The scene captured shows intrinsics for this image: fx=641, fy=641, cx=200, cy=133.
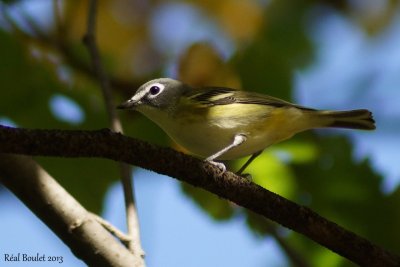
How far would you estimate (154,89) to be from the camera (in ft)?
13.9

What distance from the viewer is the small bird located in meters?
3.84

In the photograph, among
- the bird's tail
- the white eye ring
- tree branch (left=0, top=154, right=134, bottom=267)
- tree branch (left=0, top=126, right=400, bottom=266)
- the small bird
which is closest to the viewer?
tree branch (left=0, top=126, right=400, bottom=266)

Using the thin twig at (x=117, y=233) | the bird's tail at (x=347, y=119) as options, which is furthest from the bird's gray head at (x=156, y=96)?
the thin twig at (x=117, y=233)

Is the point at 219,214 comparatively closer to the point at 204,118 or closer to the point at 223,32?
the point at 204,118

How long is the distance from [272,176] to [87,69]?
1.36 metres

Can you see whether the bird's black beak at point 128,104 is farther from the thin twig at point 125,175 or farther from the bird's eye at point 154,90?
the thin twig at point 125,175

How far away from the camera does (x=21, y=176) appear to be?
2662mm

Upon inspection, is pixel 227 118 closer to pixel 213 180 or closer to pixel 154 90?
pixel 154 90

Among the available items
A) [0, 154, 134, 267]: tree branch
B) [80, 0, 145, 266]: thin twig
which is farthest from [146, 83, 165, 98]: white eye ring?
[0, 154, 134, 267]: tree branch

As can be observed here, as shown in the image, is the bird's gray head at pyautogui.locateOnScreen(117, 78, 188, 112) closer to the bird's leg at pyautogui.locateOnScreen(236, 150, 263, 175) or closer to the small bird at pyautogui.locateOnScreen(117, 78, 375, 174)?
the small bird at pyautogui.locateOnScreen(117, 78, 375, 174)

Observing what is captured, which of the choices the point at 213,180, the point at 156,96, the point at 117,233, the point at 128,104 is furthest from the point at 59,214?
the point at 156,96

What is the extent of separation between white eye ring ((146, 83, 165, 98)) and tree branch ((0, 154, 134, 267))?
161 centimetres

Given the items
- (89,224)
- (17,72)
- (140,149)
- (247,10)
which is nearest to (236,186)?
(140,149)

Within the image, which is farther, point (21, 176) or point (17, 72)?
point (17, 72)
